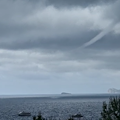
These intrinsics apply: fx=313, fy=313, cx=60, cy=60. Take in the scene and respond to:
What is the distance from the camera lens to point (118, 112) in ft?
189

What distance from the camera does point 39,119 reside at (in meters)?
46.1

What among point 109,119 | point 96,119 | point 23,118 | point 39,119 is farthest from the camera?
point 23,118

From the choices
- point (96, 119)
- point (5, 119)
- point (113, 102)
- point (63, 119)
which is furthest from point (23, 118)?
point (113, 102)

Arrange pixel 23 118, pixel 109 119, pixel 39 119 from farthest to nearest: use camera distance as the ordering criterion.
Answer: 1. pixel 23 118
2. pixel 109 119
3. pixel 39 119

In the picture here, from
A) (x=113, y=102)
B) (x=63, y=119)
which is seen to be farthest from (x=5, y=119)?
(x=113, y=102)

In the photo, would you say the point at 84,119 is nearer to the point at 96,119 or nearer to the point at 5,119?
the point at 96,119

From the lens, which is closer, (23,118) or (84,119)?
(84,119)

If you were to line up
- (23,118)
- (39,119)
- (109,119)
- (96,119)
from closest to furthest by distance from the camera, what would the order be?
1. (39,119)
2. (109,119)
3. (96,119)
4. (23,118)

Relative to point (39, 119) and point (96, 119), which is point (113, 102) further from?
point (96, 119)

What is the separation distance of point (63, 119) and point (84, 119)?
985 cm

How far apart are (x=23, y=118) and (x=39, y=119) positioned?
104457 millimetres

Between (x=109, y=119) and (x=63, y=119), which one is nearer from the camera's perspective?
(x=109, y=119)

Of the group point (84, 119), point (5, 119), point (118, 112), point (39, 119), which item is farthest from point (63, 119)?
point (39, 119)

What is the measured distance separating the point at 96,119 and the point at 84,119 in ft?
21.1
